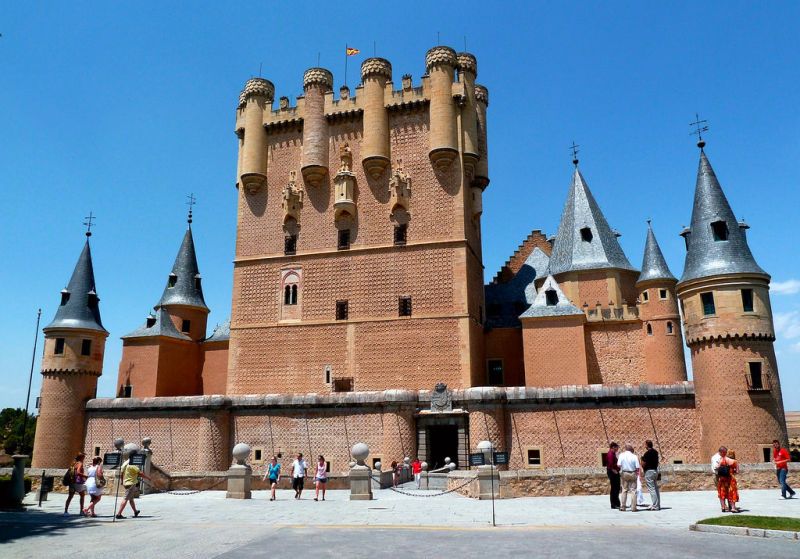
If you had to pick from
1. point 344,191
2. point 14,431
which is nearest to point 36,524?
point 344,191

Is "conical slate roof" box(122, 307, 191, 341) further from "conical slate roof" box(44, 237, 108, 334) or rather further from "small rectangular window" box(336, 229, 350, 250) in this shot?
"small rectangular window" box(336, 229, 350, 250)

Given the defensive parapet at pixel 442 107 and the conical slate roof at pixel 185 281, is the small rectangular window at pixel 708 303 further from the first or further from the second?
the conical slate roof at pixel 185 281

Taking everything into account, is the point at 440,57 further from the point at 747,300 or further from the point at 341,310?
the point at 747,300

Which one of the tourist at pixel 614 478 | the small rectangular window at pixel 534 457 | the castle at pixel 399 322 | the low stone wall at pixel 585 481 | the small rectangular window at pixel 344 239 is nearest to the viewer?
the tourist at pixel 614 478

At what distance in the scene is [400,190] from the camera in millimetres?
32062

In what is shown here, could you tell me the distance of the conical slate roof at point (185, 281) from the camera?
3706 cm

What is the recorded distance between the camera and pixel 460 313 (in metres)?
29.9

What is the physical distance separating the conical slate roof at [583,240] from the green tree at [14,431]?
41810mm

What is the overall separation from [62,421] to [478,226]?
23337mm

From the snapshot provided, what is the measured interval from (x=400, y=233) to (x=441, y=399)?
32.5 feet

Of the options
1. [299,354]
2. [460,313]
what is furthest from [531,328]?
[299,354]

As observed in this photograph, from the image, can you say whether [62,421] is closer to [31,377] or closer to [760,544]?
[31,377]

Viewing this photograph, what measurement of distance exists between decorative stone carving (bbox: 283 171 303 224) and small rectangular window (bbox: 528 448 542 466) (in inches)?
685

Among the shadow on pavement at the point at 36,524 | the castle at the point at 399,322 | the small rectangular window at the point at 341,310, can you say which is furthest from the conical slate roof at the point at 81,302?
the shadow on pavement at the point at 36,524
